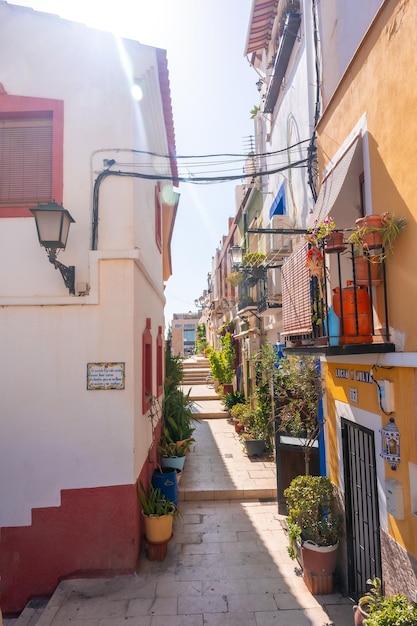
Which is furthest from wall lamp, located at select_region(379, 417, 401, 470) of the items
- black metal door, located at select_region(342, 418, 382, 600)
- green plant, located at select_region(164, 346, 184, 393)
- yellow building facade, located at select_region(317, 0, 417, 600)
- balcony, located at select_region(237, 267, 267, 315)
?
green plant, located at select_region(164, 346, 184, 393)

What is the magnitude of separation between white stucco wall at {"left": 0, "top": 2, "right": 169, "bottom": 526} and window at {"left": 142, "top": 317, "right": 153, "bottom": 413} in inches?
17.4

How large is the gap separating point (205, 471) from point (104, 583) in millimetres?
4203

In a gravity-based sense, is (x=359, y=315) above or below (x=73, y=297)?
below

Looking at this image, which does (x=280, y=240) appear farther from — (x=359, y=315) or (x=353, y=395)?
(x=359, y=315)

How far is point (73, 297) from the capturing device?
18.9 feet

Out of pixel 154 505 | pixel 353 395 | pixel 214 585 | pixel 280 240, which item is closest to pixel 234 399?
pixel 280 240

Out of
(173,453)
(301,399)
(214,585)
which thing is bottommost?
(214,585)

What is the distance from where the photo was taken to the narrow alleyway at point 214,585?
182 inches

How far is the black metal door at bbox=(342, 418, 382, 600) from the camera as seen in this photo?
166 inches

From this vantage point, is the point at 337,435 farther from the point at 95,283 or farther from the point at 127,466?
the point at 95,283

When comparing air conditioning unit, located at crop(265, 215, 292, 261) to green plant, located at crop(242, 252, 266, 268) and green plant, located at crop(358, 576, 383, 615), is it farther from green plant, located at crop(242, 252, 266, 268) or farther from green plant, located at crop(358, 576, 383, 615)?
green plant, located at crop(358, 576, 383, 615)

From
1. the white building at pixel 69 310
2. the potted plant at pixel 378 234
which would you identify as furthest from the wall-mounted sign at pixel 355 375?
the white building at pixel 69 310

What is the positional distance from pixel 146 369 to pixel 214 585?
3.41 meters

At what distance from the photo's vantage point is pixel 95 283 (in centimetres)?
576
